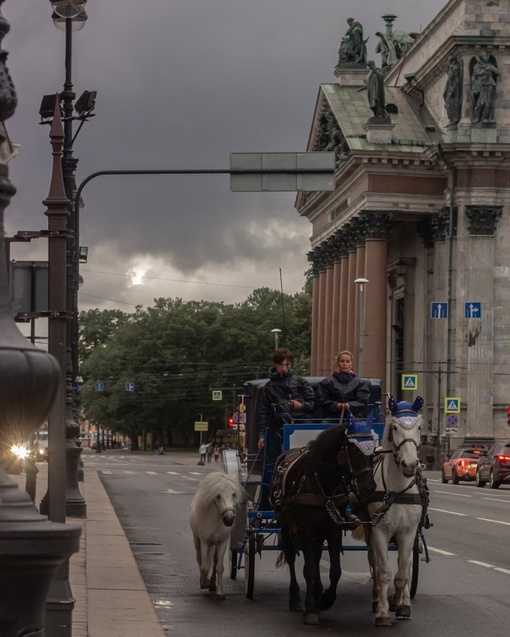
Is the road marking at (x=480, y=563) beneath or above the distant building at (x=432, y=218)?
beneath

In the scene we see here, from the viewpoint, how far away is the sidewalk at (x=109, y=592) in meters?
13.0

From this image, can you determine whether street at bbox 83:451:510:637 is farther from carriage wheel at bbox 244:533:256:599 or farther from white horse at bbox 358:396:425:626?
white horse at bbox 358:396:425:626

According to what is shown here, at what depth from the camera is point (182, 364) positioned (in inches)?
5581

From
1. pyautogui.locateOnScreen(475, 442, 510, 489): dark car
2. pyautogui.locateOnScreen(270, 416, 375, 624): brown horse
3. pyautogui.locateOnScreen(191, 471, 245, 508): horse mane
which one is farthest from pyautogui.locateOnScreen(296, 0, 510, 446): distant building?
pyautogui.locateOnScreen(270, 416, 375, 624): brown horse

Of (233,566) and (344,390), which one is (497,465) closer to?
(233,566)

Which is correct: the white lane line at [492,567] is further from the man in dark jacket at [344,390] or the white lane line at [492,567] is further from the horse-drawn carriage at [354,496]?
the horse-drawn carriage at [354,496]

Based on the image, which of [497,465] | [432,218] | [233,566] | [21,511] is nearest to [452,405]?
[432,218]

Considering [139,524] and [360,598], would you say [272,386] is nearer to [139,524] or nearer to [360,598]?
[360,598]

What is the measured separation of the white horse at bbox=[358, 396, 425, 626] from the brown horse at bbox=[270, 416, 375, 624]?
25 centimetres

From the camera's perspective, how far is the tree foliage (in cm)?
14088

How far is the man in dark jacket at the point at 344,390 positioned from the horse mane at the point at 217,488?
3.77ft

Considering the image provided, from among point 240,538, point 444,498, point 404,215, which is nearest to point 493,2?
point 404,215

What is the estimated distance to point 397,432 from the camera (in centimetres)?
1355

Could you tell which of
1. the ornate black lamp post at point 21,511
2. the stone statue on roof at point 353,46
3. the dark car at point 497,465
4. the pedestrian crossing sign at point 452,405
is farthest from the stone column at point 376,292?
the ornate black lamp post at point 21,511
